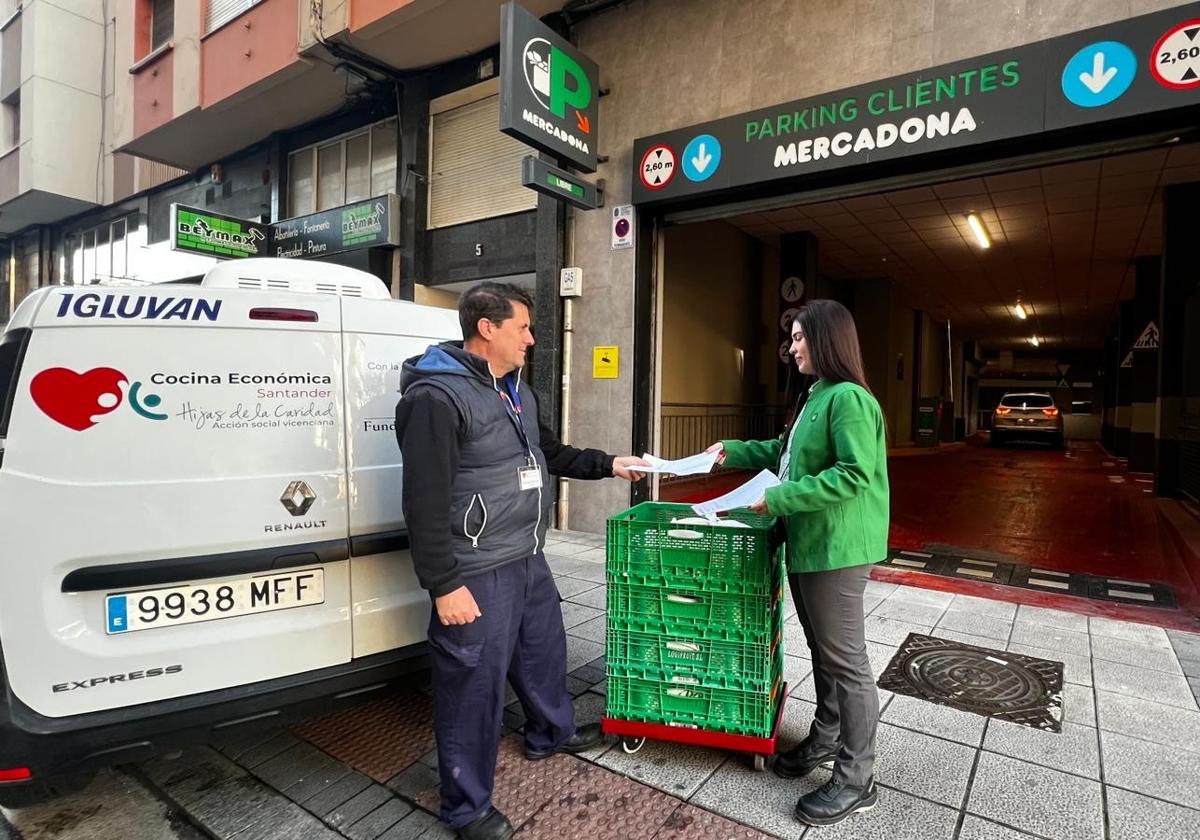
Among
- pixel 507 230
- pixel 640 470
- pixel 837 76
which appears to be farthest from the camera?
pixel 507 230

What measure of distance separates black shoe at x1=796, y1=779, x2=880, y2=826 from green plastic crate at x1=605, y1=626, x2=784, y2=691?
384 mm

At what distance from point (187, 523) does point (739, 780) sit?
2.25m

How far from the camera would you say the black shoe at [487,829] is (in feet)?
7.34

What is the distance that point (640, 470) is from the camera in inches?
115

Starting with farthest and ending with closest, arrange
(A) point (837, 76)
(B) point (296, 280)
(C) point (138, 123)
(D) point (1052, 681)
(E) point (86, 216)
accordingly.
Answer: (E) point (86, 216) < (C) point (138, 123) < (A) point (837, 76) < (B) point (296, 280) < (D) point (1052, 681)

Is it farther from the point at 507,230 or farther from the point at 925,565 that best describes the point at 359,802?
the point at 507,230

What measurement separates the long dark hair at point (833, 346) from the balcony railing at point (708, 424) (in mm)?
7270

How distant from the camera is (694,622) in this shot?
260 centimetres

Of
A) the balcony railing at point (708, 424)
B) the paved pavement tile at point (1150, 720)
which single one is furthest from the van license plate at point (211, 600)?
the balcony railing at point (708, 424)

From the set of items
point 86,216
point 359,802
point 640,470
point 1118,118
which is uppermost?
point 86,216

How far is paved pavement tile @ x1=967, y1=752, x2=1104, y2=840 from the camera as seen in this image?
231 centimetres

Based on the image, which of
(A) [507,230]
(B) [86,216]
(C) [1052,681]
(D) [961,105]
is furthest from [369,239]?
(B) [86,216]

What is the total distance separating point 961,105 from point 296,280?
4798mm

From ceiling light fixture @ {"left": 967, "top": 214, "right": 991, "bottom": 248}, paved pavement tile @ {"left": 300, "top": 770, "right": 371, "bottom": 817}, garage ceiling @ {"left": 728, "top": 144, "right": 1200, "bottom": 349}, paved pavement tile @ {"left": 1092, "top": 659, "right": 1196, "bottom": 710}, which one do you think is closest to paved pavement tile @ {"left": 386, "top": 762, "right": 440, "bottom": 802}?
paved pavement tile @ {"left": 300, "top": 770, "right": 371, "bottom": 817}
